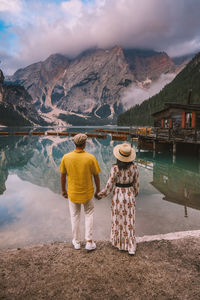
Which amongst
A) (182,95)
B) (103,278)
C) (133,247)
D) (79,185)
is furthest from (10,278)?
(182,95)

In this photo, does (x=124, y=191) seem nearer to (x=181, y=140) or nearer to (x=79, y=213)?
(x=79, y=213)

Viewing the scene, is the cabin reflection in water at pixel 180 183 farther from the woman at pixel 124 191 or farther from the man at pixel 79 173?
the man at pixel 79 173

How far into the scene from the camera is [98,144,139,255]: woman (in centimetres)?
381

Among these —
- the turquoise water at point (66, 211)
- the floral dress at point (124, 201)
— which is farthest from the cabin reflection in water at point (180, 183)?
the floral dress at point (124, 201)

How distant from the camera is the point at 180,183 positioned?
13.4m

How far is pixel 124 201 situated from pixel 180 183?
10.8 metres

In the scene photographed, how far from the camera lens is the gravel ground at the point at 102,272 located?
3111 millimetres

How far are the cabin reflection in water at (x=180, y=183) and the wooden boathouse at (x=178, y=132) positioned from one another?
4.06 metres

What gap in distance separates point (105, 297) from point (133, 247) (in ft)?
3.92

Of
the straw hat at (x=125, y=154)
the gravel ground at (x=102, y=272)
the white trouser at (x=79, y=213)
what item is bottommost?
the gravel ground at (x=102, y=272)

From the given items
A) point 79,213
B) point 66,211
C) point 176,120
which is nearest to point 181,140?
point 176,120

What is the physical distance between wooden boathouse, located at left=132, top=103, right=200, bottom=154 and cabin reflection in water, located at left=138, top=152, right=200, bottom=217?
4.06 meters

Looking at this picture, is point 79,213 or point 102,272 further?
point 79,213

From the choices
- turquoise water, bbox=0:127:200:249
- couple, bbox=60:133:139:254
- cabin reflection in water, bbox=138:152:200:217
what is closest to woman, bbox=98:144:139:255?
couple, bbox=60:133:139:254
